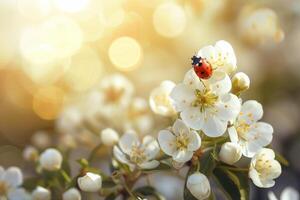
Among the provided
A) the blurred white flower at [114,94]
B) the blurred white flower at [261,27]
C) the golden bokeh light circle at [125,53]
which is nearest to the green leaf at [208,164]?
the blurred white flower at [114,94]

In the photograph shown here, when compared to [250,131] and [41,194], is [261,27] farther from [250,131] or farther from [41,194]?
[41,194]

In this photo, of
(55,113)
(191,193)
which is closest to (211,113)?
(191,193)

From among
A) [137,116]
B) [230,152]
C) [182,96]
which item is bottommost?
[137,116]

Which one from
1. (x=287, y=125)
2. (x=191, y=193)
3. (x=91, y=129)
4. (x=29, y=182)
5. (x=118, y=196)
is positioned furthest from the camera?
(x=287, y=125)

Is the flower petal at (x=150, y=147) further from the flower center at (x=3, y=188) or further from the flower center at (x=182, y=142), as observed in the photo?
the flower center at (x=3, y=188)

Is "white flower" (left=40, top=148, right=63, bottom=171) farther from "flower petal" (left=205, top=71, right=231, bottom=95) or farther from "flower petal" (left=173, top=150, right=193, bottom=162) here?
"flower petal" (left=205, top=71, right=231, bottom=95)

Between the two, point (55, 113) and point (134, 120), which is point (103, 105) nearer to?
point (134, 120)

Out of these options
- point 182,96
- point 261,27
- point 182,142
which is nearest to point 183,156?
point 182,142
